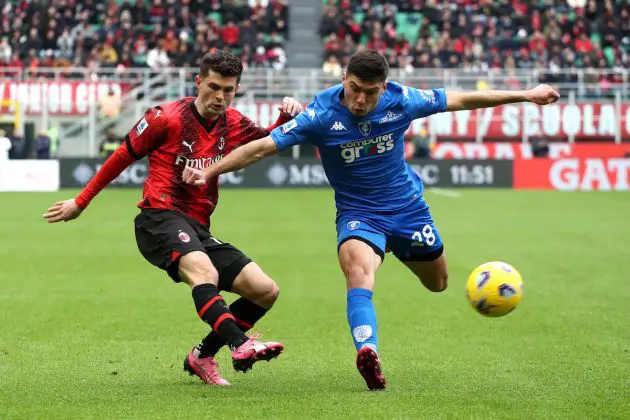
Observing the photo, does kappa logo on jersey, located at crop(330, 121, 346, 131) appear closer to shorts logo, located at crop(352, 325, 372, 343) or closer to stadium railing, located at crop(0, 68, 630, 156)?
shorts logo, located at crop(352, 325, 372, 343)

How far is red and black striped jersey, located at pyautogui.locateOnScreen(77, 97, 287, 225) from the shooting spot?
7.66 m

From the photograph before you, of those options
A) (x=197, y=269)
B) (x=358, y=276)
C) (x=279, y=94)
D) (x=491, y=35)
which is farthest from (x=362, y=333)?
(x=491, y=35)

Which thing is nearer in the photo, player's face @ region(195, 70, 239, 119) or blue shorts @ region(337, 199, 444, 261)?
player's face @ region(195, 70, 239, 119)

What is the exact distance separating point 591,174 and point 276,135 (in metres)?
27.3

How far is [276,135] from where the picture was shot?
7344 millimetres

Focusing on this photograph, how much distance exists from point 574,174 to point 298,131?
27162 millimetres

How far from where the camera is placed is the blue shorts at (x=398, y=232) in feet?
25.3

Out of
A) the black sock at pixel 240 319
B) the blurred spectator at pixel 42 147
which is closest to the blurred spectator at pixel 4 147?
the blurred spectator at pixel 42 147

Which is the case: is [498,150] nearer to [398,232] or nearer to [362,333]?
[398,232]

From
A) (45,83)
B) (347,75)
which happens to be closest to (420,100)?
(347,75)

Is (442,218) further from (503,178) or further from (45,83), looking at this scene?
(45,83)

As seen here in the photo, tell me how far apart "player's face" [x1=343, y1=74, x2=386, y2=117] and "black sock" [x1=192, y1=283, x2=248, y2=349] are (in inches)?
57.0

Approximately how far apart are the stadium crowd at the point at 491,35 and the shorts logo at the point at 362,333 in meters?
29.9

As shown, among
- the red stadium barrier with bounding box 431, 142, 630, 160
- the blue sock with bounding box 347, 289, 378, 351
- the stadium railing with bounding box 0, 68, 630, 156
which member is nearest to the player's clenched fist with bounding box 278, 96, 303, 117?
the blue sock with bounding box 347, 289, 378, 351
